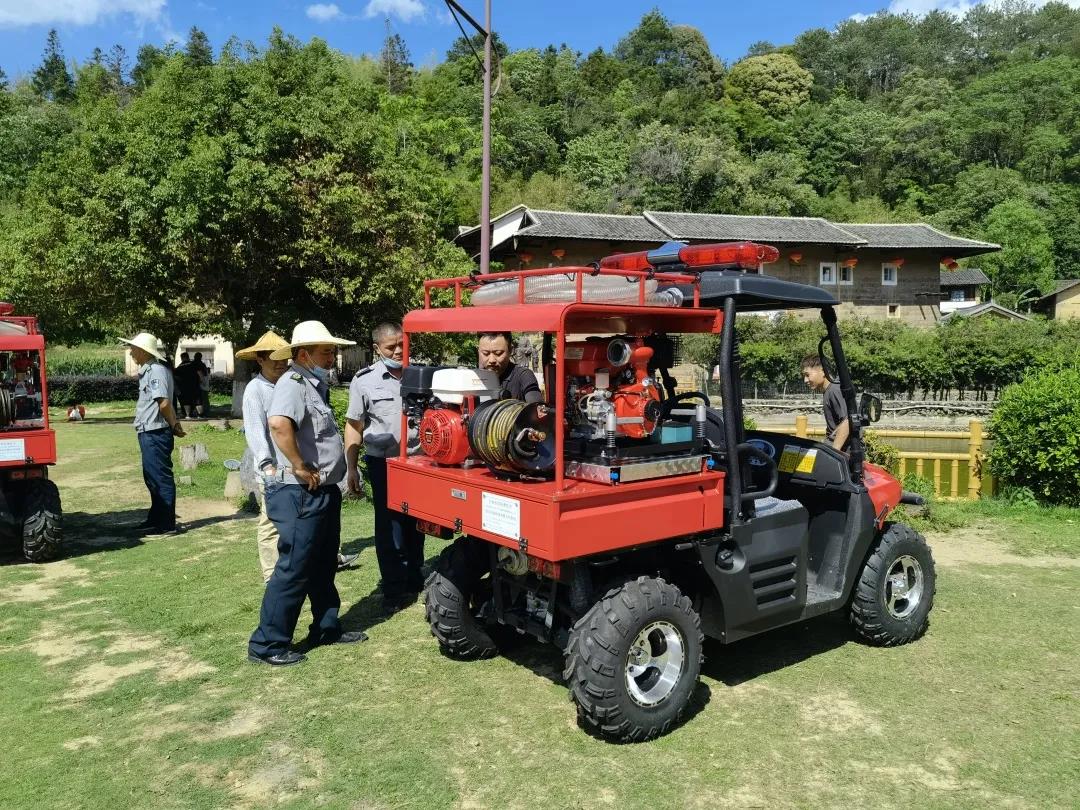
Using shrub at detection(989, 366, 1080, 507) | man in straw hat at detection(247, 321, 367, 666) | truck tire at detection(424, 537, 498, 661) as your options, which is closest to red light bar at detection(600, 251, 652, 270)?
man in straw hat at detection(247, 321, 367, 666)

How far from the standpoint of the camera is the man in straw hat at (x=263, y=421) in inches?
206

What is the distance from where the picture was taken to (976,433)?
9.98m

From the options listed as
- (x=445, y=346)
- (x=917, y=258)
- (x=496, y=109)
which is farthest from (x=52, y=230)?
(x=496, y=109)

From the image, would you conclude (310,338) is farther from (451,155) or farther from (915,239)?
(451,155)

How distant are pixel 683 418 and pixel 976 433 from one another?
662 cm

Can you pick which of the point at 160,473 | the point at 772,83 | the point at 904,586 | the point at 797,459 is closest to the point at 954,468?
the point at 904,586

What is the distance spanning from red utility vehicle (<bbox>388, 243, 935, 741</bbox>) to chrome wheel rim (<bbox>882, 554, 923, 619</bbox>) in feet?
0.09

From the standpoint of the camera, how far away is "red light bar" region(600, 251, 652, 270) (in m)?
5.07

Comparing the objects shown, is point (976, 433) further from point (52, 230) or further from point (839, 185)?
point (839, 185)

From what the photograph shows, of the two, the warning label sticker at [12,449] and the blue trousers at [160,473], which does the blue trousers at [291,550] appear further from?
the blue trousers at [160,473]

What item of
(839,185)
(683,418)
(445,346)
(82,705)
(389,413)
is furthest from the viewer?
(839,185)

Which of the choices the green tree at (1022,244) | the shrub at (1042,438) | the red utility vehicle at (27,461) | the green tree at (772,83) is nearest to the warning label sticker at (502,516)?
the red utility vehicle at (27,461)

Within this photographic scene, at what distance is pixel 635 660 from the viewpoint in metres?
4.19

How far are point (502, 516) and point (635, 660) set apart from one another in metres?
0.99
